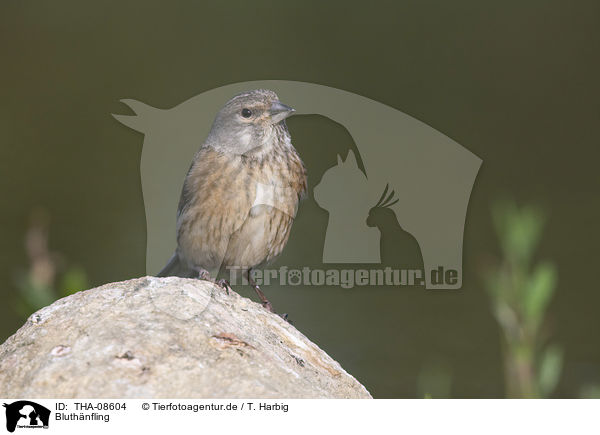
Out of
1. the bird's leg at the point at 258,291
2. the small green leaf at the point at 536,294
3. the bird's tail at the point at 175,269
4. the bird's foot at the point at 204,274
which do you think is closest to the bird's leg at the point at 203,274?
the bird's foot at the point at 204,274

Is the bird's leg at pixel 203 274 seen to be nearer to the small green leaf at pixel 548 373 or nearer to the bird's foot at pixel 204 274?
the bird's foot at pixel 204 274

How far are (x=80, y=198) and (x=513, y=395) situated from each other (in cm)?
572

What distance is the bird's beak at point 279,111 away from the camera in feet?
11.0

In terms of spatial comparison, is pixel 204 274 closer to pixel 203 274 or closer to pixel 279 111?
pixel 203 274

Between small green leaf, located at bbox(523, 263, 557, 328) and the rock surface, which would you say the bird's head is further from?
small green leaf, located at bbox(523, 263, 557, 328)

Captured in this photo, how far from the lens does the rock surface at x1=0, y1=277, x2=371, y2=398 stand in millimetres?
1978

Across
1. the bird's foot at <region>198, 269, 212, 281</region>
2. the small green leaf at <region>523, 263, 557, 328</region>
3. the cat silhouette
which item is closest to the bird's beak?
the cat silhouette

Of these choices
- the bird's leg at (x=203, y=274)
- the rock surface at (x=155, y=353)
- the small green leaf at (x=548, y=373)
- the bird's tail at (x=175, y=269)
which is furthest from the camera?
the bird's tail at (x=175, y=269)

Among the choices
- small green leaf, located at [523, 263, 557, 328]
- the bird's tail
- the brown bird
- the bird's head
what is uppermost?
the bird's head

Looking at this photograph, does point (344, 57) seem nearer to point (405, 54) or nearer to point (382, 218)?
point (405, 54)

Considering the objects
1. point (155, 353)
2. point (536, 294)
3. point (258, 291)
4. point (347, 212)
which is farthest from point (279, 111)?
point (536, 294)

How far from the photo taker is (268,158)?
11.3 ft

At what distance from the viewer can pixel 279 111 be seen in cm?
338
